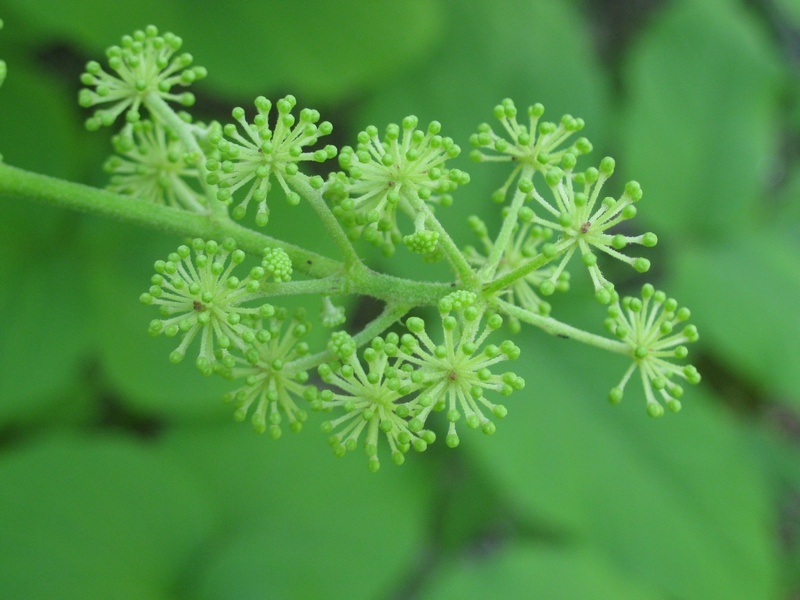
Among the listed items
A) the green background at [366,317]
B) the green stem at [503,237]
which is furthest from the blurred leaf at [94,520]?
the green stem at [503,237]

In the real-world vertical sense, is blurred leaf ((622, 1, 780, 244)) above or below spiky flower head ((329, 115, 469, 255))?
above

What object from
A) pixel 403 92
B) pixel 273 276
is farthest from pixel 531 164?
pixel 403 92

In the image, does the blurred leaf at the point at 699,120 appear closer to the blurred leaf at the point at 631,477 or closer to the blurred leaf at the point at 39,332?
the blurred leaf at the point at 631,477

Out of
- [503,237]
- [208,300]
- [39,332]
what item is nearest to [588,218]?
[503,237]

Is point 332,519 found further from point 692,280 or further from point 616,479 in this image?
point 692,280

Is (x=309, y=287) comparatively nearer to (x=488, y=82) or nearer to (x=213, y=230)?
(x=213, y=230)

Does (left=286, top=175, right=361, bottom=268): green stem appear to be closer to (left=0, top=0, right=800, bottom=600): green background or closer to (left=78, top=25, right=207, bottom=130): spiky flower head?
(left=78, top=25, right=207, bottom=130): spiky flower head

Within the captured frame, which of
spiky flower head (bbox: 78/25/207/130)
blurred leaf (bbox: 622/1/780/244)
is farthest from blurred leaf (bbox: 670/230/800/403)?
spiky flower head (bbox: 78/25/207/130)
